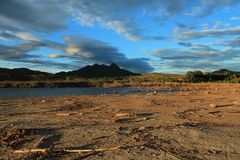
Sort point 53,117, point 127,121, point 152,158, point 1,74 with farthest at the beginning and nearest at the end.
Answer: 1. point 1,74
2. point 53,117
3. point 127,121
4. point 152,158

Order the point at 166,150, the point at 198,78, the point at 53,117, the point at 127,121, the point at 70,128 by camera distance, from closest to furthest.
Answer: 1. the point at 166,150
2. the point at 70,128
3. the point at 127,121
4. the point at 53,117
5. the point at 198,78

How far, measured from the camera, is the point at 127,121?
49.1 feet

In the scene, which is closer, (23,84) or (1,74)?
(23,84)

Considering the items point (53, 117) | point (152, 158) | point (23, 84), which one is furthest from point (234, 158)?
point (23, 84)

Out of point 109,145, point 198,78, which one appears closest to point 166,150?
point 109,145

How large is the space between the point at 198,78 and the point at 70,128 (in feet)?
280

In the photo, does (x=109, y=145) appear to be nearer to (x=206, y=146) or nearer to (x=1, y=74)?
(x=206, y=146)

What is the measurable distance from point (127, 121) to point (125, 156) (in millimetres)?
6006

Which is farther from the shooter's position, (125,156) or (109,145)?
(109,145)

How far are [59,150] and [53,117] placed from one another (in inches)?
284

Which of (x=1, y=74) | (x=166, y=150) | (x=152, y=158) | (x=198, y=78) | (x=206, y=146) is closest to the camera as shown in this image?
(x=152, y=158)

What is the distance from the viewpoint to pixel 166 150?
963 centimetres

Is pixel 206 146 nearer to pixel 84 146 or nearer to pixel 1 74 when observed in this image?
pixel 84 146

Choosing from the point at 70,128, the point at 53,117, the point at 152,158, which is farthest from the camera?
the point at 53,117
